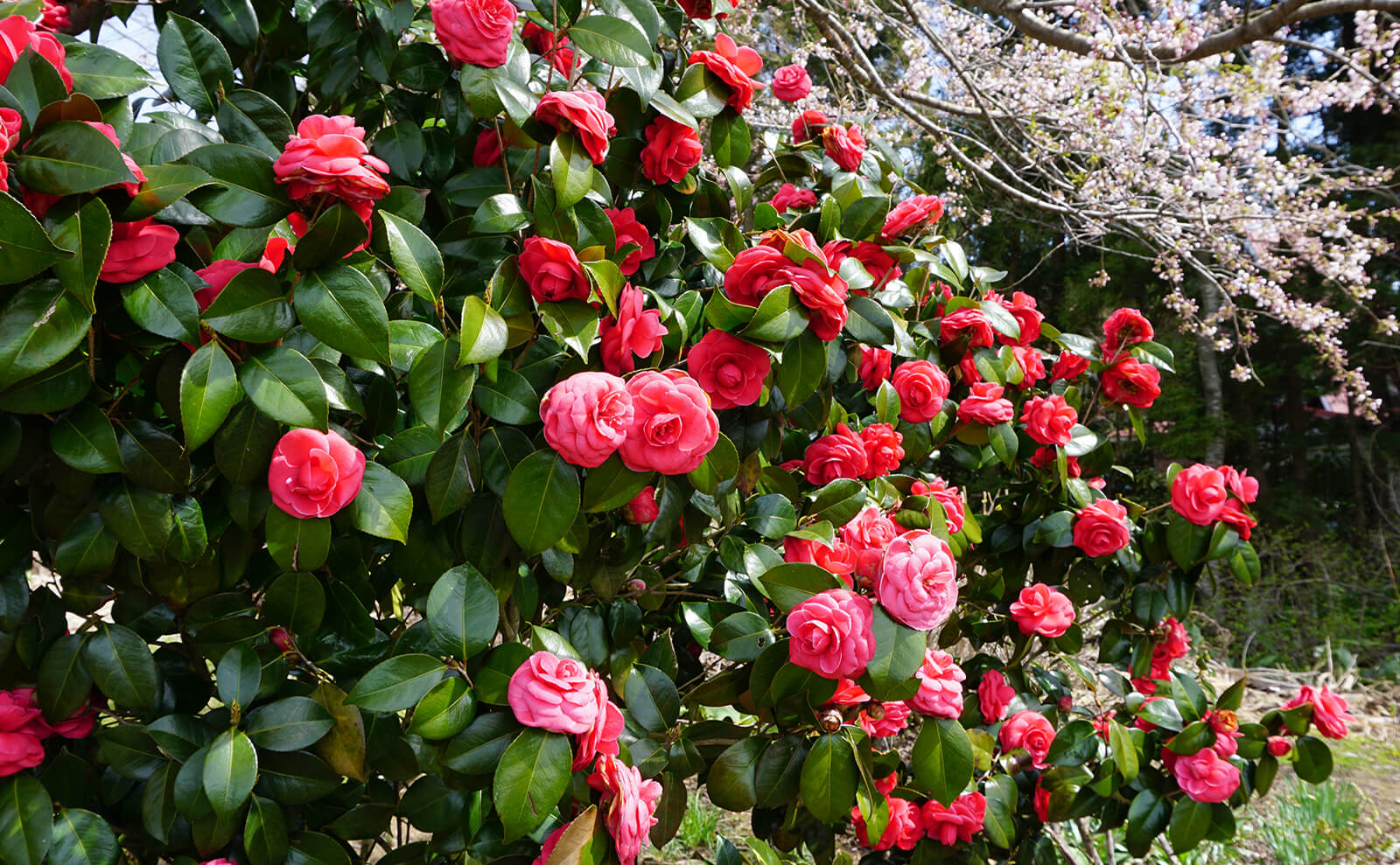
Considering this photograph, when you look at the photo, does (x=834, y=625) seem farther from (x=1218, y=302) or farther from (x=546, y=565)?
(x=1218, y=302)

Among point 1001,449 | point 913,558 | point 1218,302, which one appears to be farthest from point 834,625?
point 1218,302

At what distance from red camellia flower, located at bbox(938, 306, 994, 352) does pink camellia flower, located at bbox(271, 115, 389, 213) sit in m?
0.99

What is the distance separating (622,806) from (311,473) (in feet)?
1.24

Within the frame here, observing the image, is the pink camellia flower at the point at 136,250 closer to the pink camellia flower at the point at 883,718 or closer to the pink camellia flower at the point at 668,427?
the pink camellia flower at the point at 668,427

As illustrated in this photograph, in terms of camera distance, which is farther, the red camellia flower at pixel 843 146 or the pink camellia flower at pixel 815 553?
the red camellia flower at pixel 843 146

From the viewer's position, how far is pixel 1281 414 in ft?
23.4

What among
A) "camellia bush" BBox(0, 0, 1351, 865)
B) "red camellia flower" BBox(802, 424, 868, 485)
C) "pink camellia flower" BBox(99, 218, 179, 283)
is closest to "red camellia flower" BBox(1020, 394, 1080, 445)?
"camellia bush" BBox(0, 0, 1351, 865)

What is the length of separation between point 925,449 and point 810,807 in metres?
0.66

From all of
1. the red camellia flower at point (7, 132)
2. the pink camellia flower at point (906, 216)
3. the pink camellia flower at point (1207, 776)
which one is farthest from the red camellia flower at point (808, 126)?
the pink camellia flower at point (1207, 776)

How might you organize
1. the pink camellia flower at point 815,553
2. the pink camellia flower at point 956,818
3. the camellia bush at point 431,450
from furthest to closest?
the pink camellia flower at point 956,818 < the pink camellia flower at point 815,553 < the camellia bush at point 431,450

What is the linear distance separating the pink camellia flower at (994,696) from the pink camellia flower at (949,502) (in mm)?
386

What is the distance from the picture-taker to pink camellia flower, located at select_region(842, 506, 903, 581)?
0.94m

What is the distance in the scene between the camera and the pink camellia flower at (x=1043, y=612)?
4.81 feet

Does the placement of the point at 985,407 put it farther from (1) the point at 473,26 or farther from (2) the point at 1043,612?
(1) the point at 473,26
